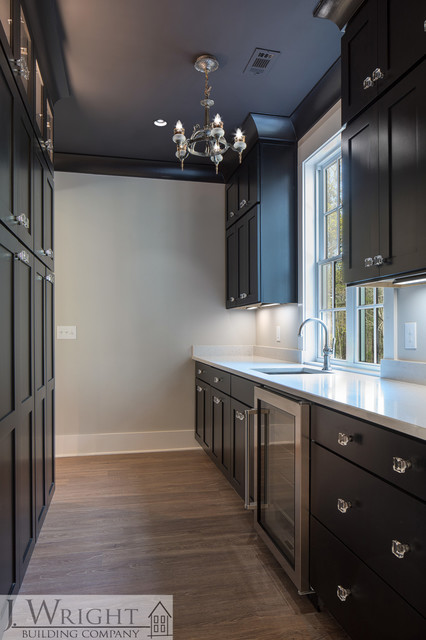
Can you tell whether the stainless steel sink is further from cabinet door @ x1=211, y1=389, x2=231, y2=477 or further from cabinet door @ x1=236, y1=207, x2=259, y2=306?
cabinet door @ x1=236, y1=207, x2=259, y2=306

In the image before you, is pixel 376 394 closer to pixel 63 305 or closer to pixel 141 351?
pixel 141 351

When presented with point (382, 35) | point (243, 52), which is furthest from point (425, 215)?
point (243, 52)

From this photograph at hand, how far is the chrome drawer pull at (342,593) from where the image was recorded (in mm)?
1496

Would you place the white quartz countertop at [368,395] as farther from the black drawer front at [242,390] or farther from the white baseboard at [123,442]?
the white baseboard at [123,442]

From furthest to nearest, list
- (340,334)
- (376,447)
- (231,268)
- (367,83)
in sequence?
(231,268)
(340,334)
(367,83)
(376,447)

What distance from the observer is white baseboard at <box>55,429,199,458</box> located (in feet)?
13.5

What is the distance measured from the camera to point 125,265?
4.28 m

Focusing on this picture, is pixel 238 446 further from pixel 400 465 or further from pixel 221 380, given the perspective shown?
pixel 400 465

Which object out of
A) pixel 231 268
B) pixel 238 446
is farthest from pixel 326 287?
pixel 238 446

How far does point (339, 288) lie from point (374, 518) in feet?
6.45

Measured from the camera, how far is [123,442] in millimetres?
4211

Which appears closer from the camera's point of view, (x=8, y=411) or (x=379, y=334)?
(x=8, y=411)

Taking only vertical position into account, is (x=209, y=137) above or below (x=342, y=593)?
above

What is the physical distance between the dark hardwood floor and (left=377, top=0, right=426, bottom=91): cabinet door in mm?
Answer: 2179
